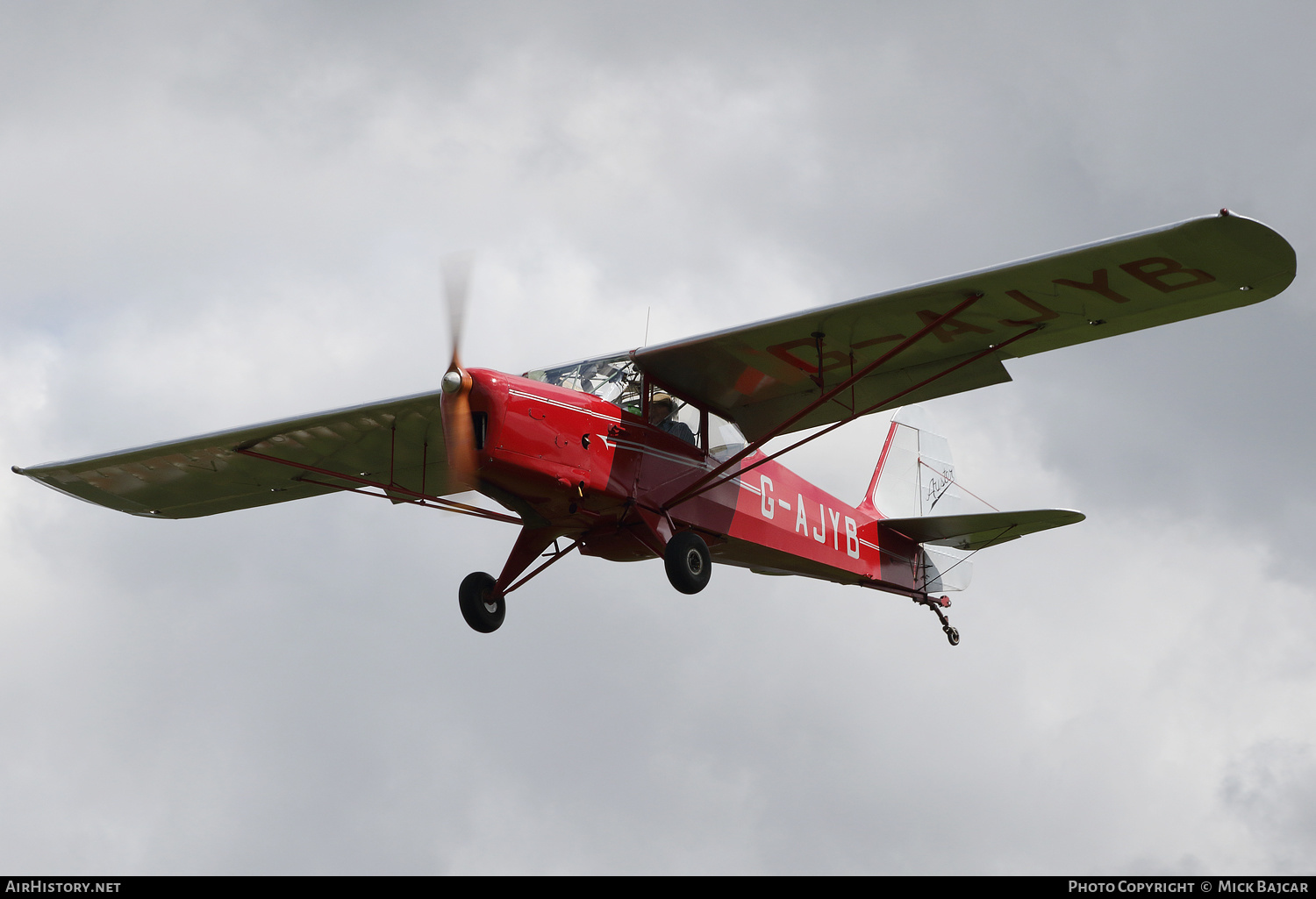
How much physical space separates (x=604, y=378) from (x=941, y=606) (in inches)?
254

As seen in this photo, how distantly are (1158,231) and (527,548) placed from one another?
659 centimetres

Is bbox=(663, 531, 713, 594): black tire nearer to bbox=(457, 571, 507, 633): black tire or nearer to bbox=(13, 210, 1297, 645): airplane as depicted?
bbox=(13, 210, 1297, 645): airplane

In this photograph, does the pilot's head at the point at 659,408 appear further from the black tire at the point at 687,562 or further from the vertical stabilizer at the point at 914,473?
the vertical stabilizer at the point at 914,473

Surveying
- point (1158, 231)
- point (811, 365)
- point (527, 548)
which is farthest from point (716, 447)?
point (1158, 231)

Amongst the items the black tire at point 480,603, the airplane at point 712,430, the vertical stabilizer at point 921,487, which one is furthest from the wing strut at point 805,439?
the vertical stabilizer at point 921,487

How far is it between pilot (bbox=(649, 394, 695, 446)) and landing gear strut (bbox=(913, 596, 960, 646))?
5.02 metres

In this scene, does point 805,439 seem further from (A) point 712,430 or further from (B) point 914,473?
(B) point 914,473

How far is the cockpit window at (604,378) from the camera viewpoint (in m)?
13.9

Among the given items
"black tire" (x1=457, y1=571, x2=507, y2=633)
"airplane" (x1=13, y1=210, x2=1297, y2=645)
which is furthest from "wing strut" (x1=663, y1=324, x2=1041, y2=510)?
"black tire" (x1=457, y1=571, x2=507, y2=633)

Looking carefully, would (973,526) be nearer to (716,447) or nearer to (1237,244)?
(716,447)

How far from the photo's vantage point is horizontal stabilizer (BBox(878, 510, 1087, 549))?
16438 mm

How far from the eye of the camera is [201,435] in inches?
623

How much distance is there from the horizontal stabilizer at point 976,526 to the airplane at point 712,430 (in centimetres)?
3

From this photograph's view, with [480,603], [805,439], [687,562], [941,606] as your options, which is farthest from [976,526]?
[480,603]
